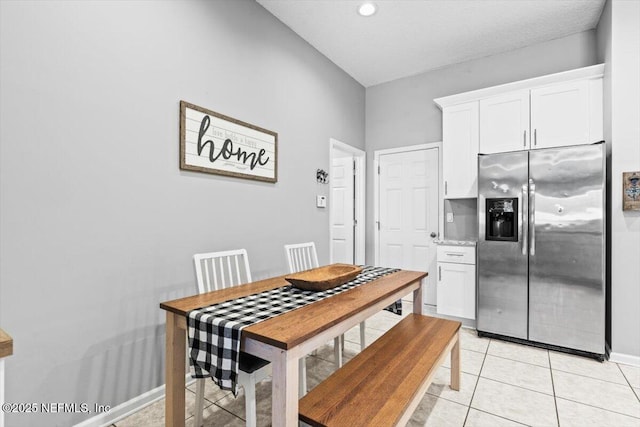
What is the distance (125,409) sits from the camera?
1.91m

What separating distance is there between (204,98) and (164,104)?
0.35 metres

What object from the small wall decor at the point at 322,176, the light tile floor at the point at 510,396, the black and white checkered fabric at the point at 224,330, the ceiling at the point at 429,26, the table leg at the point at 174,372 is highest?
the ceiling at the point at 429,26

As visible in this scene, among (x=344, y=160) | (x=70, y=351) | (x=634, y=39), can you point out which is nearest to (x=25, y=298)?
(x=70, y=351)

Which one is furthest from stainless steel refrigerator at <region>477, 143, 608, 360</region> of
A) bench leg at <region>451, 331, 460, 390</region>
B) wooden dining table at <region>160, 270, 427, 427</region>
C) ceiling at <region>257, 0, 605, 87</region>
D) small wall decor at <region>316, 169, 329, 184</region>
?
small wall decor at <region>316, 169, 329, 184</region>

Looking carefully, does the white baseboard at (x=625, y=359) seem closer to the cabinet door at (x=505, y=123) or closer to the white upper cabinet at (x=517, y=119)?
the white upper cabinet at (x=517, y=119)

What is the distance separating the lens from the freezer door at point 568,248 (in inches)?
106

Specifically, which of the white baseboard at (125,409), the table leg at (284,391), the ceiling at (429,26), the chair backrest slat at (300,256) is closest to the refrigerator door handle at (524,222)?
the ceiling at (429,26)

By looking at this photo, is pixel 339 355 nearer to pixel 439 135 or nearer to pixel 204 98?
pixel 204 98

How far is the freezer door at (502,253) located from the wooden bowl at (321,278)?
5.51 ft

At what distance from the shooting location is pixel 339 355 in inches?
93.7

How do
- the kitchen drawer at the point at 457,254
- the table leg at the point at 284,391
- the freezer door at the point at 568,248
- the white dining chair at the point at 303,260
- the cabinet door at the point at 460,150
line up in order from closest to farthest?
the table leg at the point at 284,391, the white dining chair at the point at 303,260, the freezer door at the point at 568,248, the kitchen drawer at the point at 457,254, the cabinet door at the point at 460,150

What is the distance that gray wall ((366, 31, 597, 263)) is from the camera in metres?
3.42

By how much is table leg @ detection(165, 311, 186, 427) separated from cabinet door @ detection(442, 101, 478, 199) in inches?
128

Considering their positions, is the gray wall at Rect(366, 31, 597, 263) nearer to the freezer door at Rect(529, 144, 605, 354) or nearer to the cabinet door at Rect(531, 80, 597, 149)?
the cabinet door at Rect(531, 80, 597, 149)
